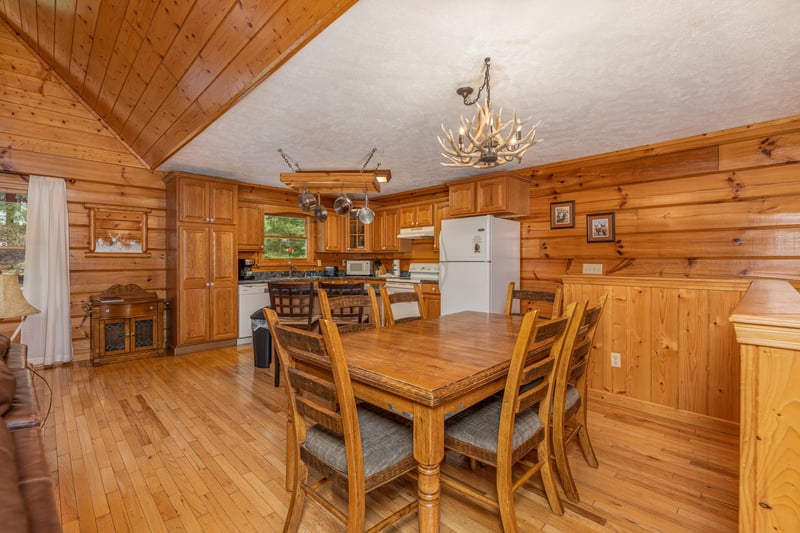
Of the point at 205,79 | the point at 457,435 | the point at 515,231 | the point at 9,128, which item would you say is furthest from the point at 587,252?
the point at 9,128

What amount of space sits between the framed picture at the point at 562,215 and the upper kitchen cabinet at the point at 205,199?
3.94m

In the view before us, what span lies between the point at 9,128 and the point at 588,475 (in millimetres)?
5844

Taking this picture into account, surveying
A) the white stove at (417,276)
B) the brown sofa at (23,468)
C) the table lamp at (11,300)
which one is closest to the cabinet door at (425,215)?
the white stove at (417,276)

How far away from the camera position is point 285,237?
585cm

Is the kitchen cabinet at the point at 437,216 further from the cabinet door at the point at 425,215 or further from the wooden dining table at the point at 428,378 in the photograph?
the wooden dining table at the point at 428,378

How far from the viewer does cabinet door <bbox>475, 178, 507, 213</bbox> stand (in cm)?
412

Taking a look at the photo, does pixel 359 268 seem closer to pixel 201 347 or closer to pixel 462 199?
pixel 462 199

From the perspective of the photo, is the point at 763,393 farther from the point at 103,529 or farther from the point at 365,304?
the point at 103,529

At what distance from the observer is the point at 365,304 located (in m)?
2.38

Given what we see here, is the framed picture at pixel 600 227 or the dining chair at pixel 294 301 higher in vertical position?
the framed picture at pixel 600 227

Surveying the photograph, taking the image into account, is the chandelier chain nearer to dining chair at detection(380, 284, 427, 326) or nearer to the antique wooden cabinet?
dining chair at detection(380, 284, 427, 326)

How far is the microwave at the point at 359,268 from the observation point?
6.06 metres

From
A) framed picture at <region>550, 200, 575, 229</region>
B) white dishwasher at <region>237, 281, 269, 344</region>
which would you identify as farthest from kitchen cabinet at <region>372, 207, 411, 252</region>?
framed picture at <region>550, 200, 575, 229</region>

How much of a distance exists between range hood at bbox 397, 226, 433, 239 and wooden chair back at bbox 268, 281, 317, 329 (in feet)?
7.64
